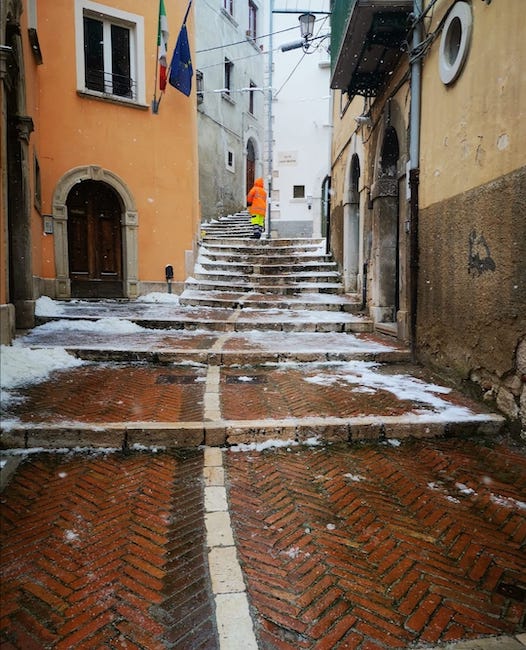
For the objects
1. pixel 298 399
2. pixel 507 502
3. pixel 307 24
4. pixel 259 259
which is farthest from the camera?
pixel 259 259

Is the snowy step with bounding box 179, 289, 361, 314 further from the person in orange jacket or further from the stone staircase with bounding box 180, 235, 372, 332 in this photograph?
the person in orange jacket

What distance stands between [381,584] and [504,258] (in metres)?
3.10

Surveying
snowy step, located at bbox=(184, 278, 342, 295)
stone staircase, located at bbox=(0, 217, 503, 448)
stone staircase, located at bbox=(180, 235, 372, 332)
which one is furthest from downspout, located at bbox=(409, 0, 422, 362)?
snowy step, located at bbox=(184, 278, 342, 295)

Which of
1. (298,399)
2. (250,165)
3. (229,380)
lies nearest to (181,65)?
(229,380)

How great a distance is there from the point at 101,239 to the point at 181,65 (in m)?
4.66

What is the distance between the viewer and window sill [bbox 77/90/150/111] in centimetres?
1055

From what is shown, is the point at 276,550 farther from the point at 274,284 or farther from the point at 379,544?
the point at 274,284

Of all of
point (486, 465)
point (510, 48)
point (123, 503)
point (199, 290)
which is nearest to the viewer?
point (123, 503)

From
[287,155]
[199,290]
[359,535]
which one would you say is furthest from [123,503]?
[287,155]

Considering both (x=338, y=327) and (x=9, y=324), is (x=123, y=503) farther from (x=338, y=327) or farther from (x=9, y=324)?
(x=338, y=327)

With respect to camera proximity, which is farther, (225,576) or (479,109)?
(479,109)

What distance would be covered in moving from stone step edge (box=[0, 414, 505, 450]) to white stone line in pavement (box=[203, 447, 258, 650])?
2.01 ft

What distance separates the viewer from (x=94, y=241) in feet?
37.8

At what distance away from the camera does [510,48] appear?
13.1 feet
